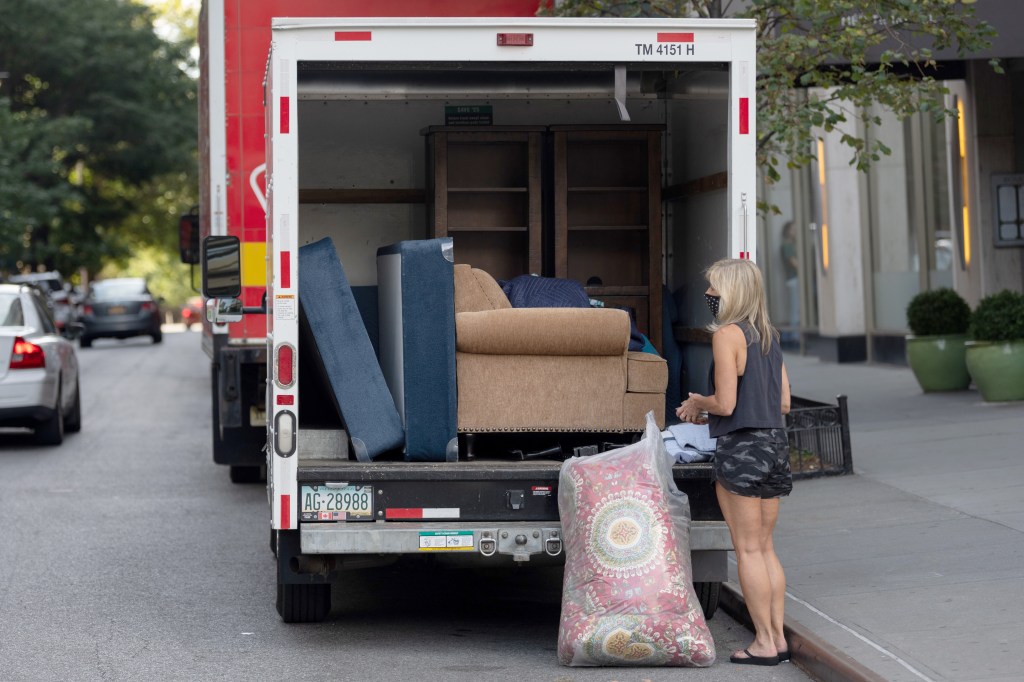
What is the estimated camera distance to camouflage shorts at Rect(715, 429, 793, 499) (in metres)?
6.41

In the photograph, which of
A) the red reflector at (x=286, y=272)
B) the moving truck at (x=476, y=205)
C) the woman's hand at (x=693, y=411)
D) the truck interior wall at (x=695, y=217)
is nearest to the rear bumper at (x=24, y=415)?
the moving truck at (x=476, y=205)

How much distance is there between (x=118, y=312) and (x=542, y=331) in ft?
103

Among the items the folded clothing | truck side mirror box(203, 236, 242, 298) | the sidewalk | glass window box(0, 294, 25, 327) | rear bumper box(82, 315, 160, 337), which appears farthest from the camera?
rear bumper box(82, 315, 160, 337)

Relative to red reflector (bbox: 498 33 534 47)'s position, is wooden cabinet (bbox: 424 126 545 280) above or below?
below

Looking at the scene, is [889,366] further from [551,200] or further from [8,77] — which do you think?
[8,77]

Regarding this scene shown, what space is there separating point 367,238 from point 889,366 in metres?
12.9

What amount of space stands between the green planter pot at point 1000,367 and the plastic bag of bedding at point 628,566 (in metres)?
8.82

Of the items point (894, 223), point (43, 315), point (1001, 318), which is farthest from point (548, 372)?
point (894, 223)

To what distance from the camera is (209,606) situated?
8.04 meters

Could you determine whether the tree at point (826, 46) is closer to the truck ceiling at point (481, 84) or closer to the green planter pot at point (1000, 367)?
the truck ceiling at point (481, 84)

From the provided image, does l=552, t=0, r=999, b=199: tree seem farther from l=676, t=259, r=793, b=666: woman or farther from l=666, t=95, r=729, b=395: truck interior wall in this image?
l=676, t=259, r=793, b=666: woman

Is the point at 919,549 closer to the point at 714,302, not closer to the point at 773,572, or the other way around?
the point at 773,572

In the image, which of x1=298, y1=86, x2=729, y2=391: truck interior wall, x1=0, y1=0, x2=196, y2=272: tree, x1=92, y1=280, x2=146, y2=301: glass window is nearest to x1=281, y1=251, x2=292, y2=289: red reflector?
x1=298, y1=86, x2=729, y2=391: truck interior wall

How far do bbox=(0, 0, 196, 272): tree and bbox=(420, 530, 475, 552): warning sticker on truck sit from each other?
124 ft
